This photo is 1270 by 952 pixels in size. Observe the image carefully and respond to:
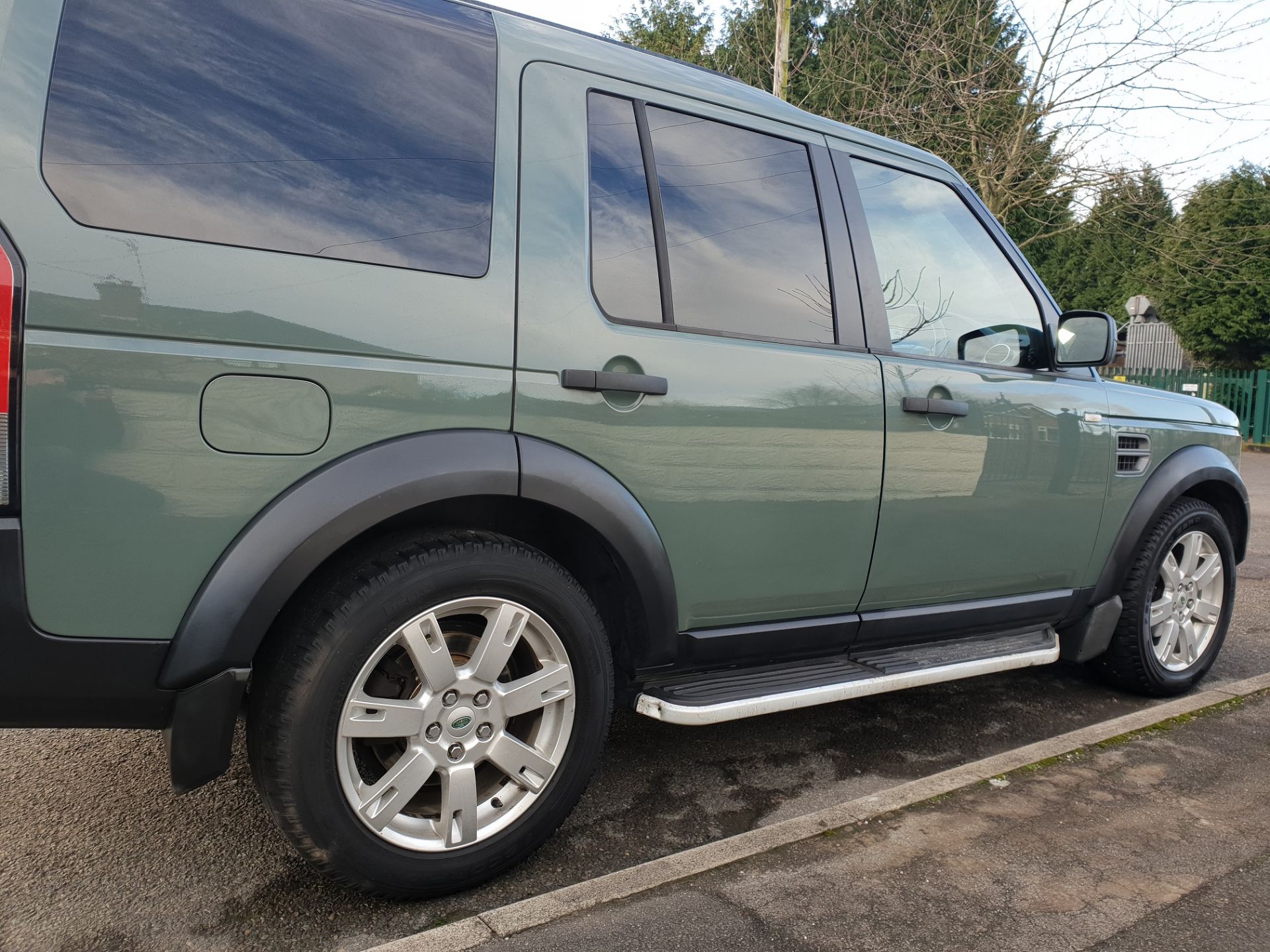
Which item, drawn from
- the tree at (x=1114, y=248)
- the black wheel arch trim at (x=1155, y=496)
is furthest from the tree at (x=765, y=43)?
the black wheel arch trim at (x=1155, y=496)

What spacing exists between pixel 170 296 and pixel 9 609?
63cm

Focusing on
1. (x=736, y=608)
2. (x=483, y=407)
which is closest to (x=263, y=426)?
(x=483, y=407)

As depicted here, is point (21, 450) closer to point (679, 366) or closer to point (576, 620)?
point (576, 620)

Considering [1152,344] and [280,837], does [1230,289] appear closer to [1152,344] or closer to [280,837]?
[1152,344]

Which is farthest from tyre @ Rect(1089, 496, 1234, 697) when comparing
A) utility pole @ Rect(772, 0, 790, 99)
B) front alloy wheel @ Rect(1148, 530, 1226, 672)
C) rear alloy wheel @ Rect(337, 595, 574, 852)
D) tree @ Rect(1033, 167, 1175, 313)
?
utility pole @ Rect(772, 0, 790, 99)

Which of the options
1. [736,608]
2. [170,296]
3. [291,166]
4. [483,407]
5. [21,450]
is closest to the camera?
[21,450]

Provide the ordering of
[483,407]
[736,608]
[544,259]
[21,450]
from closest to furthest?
[21,450], [483,407], [544,259], [736,608]

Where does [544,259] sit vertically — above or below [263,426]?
above

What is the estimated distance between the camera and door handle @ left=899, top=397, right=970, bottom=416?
2930 millimetres

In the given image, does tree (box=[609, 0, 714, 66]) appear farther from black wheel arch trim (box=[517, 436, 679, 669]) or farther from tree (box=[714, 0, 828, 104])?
black wheel arch trim (box=[517, 436, 679, 669])

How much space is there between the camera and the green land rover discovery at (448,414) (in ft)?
5.92

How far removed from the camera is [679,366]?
8.13 ft

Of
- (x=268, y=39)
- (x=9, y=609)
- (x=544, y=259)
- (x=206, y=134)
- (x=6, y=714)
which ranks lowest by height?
(x=6, y=714)

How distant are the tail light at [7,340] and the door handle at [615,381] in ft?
3.52
